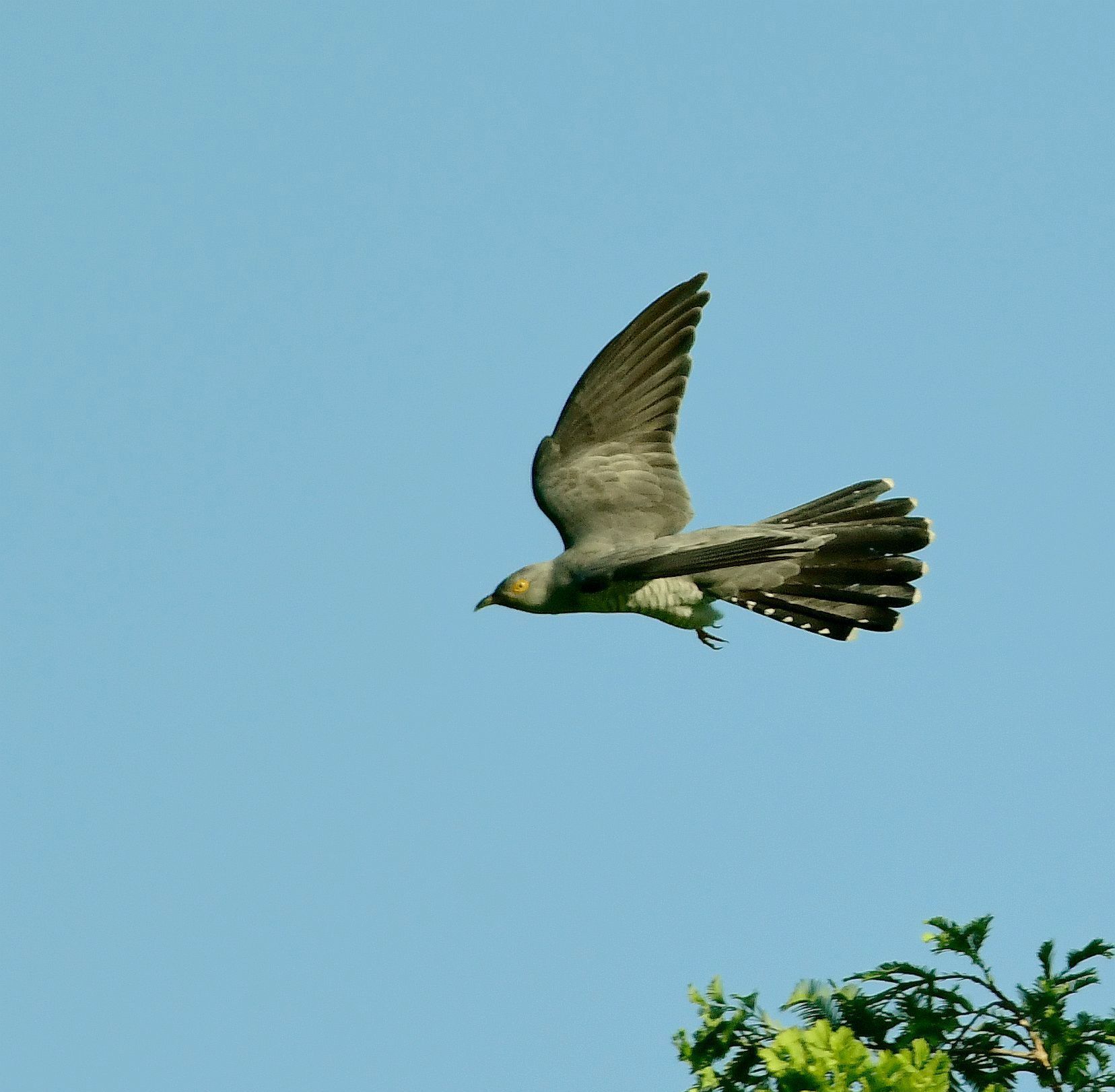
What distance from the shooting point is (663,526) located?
9.97 m

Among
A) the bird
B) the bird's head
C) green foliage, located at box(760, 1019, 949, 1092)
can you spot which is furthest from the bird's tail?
green foliage, located at box(760, 1019, 949, 1092)

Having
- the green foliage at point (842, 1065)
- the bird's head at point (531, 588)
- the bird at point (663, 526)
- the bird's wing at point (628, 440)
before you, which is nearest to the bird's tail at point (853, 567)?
the bird at point (663, 526)

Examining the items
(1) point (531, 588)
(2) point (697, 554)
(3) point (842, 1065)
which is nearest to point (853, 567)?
(2) point (697, 554)

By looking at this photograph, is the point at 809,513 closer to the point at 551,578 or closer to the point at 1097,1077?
the point at 551,578

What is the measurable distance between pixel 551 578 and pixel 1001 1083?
3950 millimetres

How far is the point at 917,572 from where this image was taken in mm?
9641

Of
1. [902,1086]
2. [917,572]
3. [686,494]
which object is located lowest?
[902,1086]

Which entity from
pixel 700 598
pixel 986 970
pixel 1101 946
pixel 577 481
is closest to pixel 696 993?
pixel 986 970

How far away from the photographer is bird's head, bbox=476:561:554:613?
971cm

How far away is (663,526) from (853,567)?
1.17 meters

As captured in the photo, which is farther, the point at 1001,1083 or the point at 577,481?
the point at 577,481

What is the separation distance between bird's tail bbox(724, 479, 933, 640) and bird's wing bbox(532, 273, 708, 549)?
2.43ft

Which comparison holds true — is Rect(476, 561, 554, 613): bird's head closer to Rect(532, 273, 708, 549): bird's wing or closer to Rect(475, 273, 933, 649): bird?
Rect(475, 273, 933, 649): bird

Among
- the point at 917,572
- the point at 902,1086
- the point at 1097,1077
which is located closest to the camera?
the point at 902,1086
